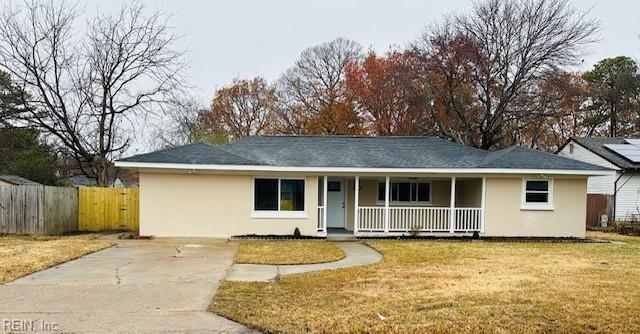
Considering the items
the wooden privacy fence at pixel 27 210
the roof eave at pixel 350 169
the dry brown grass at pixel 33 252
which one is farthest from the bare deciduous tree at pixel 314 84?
the dry brown grass at pixel 33 252

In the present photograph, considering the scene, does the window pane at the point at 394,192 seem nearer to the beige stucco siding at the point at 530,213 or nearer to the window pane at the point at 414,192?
the window pane at the point at 414,192

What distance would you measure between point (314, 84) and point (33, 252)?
29605 mm

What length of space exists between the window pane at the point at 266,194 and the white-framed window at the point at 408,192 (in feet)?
14.0

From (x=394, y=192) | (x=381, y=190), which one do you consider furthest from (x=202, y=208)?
(x=394, y=192)

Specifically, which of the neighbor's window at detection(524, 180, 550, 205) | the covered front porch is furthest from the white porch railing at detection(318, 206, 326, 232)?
the neighbor's window at detection(524, 180, 550, 205)

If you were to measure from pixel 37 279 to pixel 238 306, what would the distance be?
413 cm

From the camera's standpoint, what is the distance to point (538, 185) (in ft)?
55.5

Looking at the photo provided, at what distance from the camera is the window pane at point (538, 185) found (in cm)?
1689

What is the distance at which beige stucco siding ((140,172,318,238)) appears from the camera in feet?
51.9

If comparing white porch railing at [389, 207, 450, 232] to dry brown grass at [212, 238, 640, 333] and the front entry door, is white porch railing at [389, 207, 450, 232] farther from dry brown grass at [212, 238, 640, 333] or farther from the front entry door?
dry brown grass at [212, 238, 640, 333]

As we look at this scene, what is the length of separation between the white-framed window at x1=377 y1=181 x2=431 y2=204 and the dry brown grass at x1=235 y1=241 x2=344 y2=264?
4369mm

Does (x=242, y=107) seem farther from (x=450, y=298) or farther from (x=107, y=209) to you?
(x=450, y=298)

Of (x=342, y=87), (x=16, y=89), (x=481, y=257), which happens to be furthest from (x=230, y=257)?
(x=342, y=87)

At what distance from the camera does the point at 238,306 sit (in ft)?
20.9
